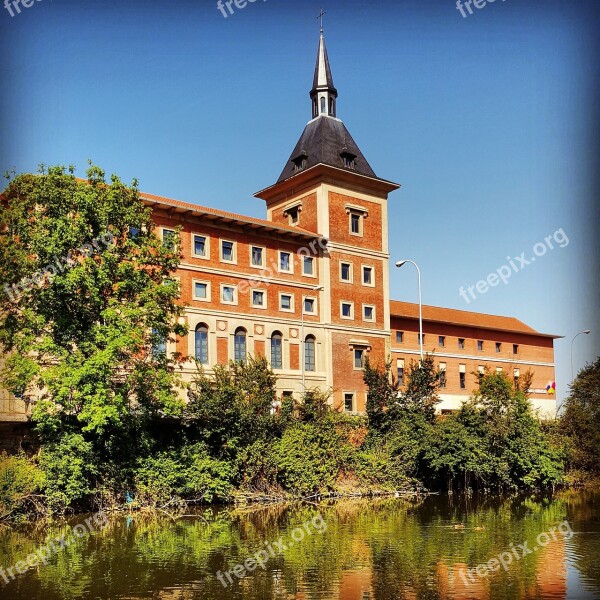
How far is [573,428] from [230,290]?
21.7 metres

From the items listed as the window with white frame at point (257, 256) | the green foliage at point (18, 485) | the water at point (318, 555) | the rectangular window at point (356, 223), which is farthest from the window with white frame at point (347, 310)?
the green foliage at point (18, 485)

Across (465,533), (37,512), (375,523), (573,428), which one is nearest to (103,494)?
(37,512)

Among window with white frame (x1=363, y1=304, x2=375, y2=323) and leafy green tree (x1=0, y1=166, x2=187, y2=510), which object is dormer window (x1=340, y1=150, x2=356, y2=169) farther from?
leafy green tree (x1=0, y1=166, x2=187, y2=510)

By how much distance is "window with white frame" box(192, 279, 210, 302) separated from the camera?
47.3 metres

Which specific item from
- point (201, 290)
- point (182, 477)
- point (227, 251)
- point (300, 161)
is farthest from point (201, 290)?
point (182, 477)

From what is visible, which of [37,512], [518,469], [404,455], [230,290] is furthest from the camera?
[230,290]

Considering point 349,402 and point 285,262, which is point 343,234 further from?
point 349,402

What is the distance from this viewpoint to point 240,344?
49.1m

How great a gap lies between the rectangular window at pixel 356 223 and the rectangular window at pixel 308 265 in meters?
4.10

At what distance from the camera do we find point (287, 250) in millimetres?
52656

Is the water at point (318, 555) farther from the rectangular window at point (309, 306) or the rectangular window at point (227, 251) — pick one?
the rectangular window at point (309, 306)

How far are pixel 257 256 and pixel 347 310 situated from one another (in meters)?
7.70

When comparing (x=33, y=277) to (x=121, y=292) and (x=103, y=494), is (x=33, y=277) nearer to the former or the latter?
(x=121, y=292)

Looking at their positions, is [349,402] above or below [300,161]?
below
